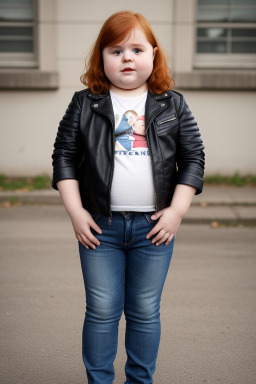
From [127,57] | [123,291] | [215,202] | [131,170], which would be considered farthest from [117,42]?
[215,202]

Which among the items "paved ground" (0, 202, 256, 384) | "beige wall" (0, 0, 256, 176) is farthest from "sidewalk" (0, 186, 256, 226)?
"beige wall" (0, 0, 256, 176)

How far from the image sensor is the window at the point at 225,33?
993cm

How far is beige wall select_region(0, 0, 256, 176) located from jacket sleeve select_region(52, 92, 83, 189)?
7374mm

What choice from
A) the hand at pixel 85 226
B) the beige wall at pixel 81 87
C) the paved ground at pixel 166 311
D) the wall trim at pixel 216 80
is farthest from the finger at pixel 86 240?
the beige wall at pixel 81 87

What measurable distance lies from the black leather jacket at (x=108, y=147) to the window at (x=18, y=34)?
779 cm

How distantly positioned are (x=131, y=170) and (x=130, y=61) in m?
0.44

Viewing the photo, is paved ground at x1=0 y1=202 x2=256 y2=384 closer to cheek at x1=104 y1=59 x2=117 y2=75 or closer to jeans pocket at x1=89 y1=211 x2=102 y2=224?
Result: jeans pocket at x1=89 y1=211 x2=102 y2=224

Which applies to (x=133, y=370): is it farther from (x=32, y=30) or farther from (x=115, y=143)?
(x=32, y=30)

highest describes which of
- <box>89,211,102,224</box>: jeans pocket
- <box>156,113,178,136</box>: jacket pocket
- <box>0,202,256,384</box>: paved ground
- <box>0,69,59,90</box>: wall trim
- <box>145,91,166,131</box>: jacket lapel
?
<box>145,91,166,131</box>: jacket lapel

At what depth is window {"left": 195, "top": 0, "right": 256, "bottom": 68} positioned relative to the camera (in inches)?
391

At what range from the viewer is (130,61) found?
2.36 metres

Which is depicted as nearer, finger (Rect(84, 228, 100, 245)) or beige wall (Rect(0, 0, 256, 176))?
finger (Rect(84, 228, 100, 245))

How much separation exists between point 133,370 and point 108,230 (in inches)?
25.6

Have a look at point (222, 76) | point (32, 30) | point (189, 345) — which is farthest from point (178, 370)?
point (32, 30)
